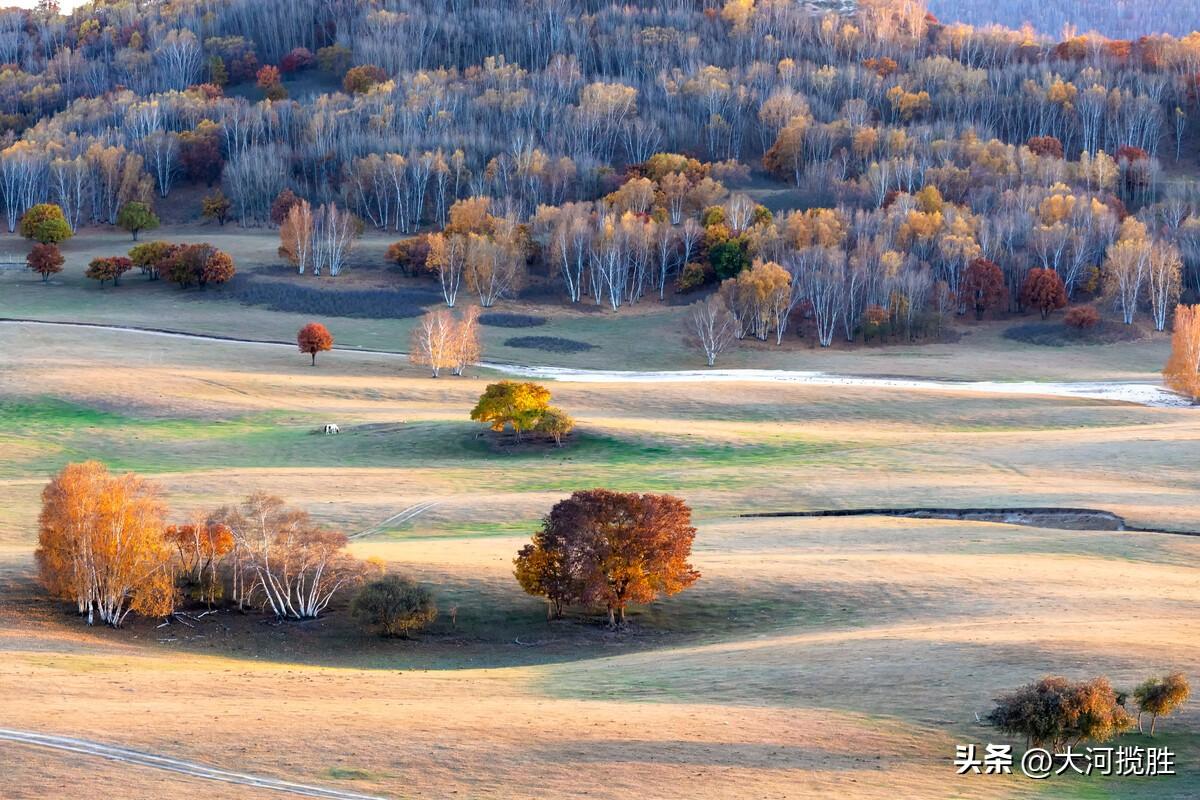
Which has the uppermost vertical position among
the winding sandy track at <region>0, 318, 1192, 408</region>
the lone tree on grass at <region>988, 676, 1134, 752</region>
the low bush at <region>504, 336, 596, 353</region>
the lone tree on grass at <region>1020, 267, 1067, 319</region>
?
the lone tree on grass at <region>1020, 267, 1067, 319</region>

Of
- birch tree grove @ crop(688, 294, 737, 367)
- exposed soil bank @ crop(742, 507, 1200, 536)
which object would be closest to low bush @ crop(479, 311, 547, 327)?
birch tree grove @ crop(688, 294, 737, 367)

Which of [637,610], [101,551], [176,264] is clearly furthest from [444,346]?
[101,551]

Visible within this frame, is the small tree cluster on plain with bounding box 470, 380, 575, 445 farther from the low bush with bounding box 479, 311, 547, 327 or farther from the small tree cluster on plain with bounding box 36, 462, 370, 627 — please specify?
the low bush with bounding box 479, 311, 547, 327

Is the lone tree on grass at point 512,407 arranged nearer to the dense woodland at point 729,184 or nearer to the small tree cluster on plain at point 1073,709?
the small tree cluster on plain at point 1073,709

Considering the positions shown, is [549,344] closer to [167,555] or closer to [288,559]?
[288,559]

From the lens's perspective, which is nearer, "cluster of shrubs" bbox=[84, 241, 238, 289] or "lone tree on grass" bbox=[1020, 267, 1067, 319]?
"lone tree on grass" bbox=[1020, 267, 1067, 319]
